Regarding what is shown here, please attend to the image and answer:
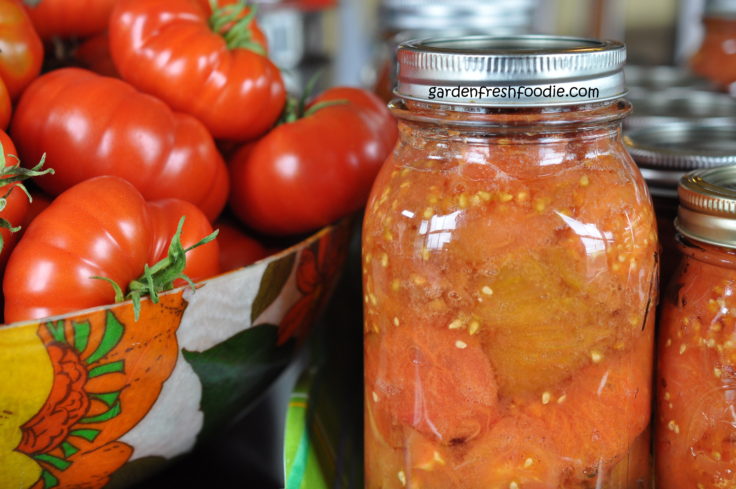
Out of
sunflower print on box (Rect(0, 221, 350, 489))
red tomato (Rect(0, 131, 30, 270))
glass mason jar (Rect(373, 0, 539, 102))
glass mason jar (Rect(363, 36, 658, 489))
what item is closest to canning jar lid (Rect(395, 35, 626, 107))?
glass mason jar (Rect(363, 36, 658, 489))

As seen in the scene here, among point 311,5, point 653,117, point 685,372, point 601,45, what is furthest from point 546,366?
point 311,5

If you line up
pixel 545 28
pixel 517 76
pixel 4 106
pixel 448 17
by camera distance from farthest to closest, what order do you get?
pixel 545 28, pixel 448 17, pixel 4 106, pixel 517 76

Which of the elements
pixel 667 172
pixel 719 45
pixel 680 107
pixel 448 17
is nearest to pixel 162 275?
pixel 667 172

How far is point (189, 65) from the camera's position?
2.47ft

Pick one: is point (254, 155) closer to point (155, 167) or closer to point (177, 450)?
point (155, 167)

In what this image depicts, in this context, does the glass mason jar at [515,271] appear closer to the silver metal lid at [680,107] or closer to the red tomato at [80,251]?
the red tomato at [80,251]

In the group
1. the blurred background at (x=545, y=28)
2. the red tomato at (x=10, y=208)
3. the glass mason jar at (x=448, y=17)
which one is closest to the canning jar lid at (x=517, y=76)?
the red tomato at (x=10, y=208)

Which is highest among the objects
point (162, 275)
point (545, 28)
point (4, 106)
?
point (4, 106)

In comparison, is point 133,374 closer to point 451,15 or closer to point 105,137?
point 105,137

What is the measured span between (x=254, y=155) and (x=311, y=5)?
92.8 inches

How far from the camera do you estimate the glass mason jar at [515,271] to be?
1.76 ft

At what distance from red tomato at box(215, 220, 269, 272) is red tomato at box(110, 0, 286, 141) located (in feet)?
0.31

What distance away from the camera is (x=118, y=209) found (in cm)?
60

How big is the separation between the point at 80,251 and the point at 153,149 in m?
0.16
